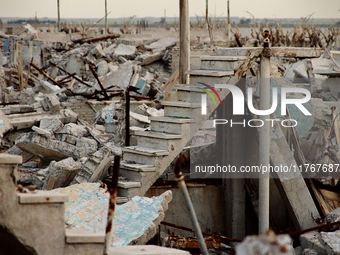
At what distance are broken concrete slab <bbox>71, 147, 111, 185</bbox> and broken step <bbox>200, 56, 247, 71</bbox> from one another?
2262mm

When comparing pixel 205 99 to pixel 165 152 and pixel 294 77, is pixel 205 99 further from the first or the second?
pixel 294 77

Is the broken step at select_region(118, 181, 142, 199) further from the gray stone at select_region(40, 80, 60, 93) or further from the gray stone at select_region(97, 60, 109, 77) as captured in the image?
the gray stone at select_region(97, 60, 109, 77)

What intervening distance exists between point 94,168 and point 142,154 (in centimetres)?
77

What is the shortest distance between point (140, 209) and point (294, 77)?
27.0 feet

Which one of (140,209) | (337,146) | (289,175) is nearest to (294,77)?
(337,146)

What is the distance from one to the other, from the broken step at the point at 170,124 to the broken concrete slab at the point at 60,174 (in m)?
1.41

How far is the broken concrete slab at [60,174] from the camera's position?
6535mm

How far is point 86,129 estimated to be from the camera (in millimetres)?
9031

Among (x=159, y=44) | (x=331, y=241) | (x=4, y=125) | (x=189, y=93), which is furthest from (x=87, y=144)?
(x=159, y=44)

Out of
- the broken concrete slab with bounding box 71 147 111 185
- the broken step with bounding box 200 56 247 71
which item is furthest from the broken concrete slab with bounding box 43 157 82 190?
the broken step with bounding box 200 56 247 71

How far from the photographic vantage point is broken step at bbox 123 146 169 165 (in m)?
6.69

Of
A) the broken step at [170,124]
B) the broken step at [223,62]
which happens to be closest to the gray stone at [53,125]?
the broken step at [170,124]

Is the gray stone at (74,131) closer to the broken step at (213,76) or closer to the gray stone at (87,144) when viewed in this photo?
the gray stone at (87,144)

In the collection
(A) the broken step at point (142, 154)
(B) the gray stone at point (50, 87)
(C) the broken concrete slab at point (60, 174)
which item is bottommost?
(C) the broken concrete slab at point (60, 174)
